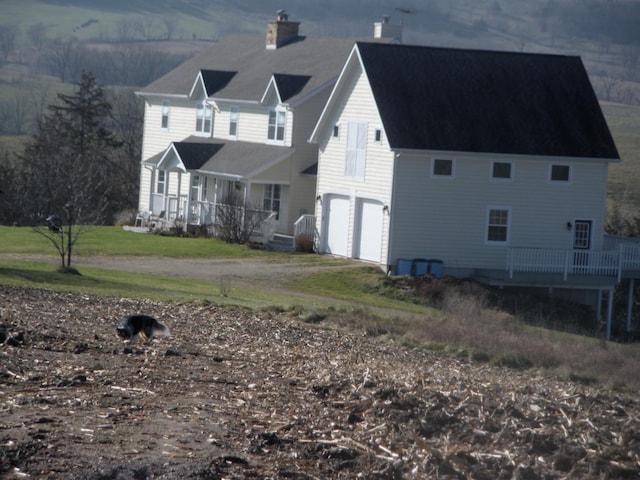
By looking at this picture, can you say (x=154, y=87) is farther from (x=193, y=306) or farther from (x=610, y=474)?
(x=610, y=474)

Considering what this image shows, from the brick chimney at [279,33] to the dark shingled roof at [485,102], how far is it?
40.3 feet

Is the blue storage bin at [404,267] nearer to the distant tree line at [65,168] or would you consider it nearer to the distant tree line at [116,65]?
the distant tree line at [65,168]

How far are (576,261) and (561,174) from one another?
10.4 feet

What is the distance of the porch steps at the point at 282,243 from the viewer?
132 ft

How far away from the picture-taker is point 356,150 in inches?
1513

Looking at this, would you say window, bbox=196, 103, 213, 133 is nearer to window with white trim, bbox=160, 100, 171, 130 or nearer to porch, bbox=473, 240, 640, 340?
window with white trim, bbox=160, 100, 171, 130

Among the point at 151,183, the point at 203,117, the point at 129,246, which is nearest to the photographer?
the point at 129,246

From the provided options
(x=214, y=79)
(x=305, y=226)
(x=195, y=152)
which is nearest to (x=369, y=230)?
(x=305, y=226)

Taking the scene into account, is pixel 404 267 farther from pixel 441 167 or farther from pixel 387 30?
pixel 387 30

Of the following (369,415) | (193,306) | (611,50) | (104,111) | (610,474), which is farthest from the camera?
(611,50)

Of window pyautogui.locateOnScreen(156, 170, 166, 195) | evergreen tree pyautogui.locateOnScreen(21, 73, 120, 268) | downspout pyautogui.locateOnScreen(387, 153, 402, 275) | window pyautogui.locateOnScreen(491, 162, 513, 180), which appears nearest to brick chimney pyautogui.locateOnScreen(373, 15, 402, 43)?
window pyautogui.locateOnScreen(491, 162, 513, 180)

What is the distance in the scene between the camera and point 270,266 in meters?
35.6

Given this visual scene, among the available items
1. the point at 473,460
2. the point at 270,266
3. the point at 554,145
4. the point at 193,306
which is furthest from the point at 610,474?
the point at 554,145

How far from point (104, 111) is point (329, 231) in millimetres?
31709
